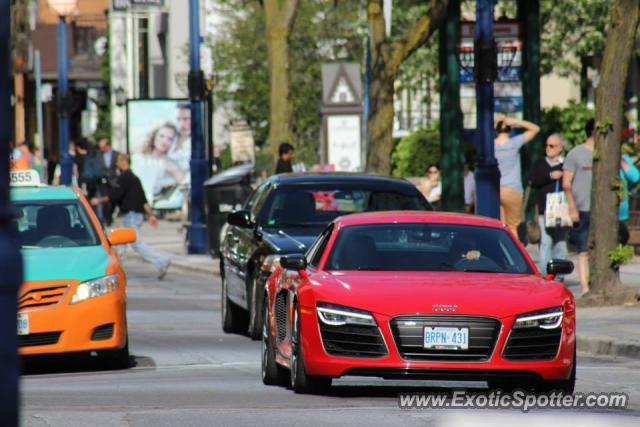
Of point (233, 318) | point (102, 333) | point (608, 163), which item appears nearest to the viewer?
point (102, 333)

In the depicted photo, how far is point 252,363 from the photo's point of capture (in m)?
15.0

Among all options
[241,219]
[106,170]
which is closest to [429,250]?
[241,219]

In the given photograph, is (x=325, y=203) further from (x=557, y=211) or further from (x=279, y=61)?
(x=279, y=61)

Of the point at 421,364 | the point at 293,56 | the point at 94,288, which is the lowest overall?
the point at 421,364

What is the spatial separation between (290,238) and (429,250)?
13.3 feet

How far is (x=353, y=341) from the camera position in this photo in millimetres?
11359

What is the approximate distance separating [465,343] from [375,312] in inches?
23.4

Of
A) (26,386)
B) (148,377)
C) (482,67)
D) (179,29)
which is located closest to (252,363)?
(148,377)

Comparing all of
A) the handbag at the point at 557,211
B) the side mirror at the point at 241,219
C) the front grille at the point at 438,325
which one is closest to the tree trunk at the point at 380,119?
the handbag at the point at 557,211

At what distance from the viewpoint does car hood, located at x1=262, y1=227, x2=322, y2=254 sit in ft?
53.2

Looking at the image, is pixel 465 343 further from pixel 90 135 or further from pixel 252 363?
pixel 90 135

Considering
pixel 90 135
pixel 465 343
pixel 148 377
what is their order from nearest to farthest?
pixel 465 343, pixel 148 377, pixel 90 135
